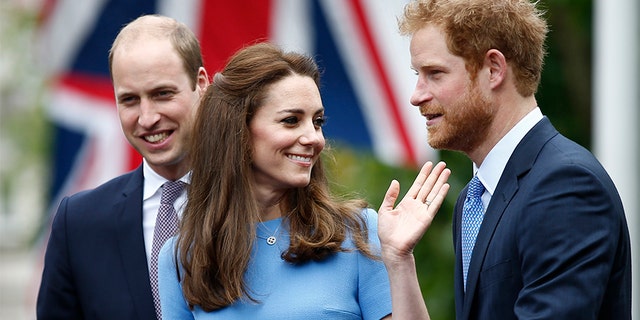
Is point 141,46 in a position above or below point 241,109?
above

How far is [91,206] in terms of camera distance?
548cm

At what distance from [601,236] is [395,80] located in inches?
162

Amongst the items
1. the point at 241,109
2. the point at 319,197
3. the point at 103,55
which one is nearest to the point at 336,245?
the point at 319,197

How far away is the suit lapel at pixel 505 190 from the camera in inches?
172

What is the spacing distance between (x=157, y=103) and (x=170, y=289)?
2.52 feet

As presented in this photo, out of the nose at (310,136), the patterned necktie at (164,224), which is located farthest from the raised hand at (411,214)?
the patterned necktie at (164,224)

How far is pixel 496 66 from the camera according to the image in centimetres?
448

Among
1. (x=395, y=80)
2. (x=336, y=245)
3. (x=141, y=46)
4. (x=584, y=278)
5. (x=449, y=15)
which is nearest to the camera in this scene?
(x=584, y=278)

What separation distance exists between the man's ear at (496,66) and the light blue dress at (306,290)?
754 millimetres

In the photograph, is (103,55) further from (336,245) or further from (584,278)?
(584,278)

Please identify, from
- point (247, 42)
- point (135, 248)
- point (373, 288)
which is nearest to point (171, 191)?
point (135, 248)

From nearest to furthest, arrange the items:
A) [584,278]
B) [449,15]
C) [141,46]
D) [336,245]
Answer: [584,278] < [449,15] < [336,245] < [141,46]

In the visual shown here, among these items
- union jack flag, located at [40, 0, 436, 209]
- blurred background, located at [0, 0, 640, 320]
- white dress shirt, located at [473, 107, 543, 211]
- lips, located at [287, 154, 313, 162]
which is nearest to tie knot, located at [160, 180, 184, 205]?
lips, located at [287, 154, 313, 162]

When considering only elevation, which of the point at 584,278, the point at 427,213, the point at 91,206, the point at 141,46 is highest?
the point at 141,46
